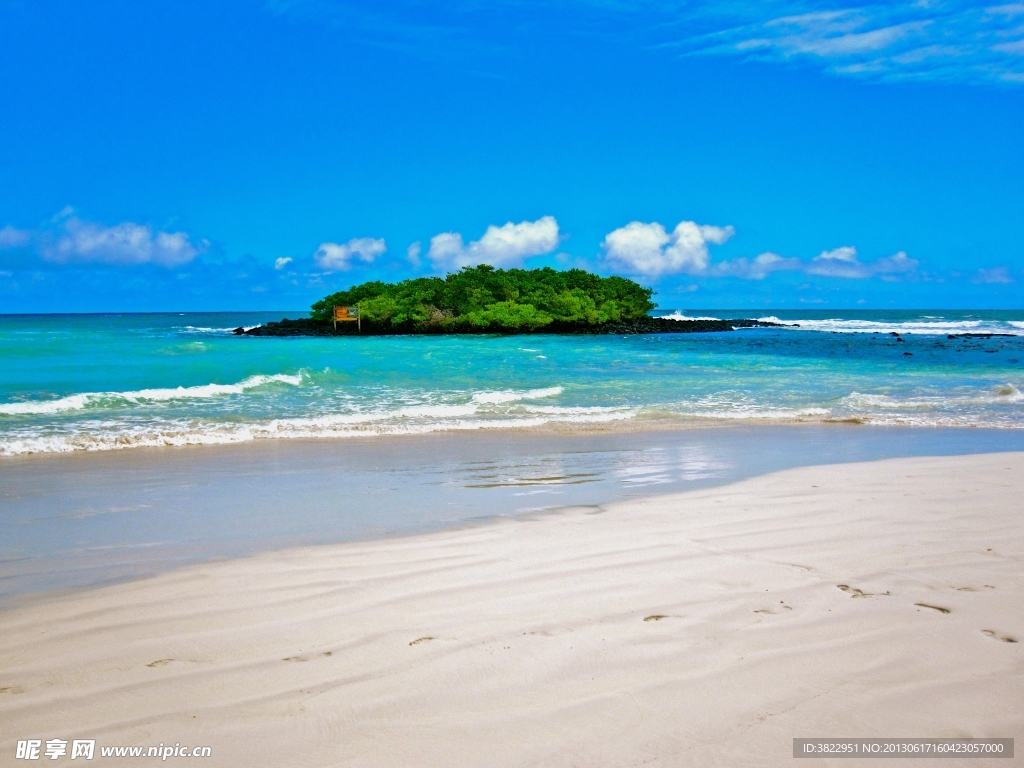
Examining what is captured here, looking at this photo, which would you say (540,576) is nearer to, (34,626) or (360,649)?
(360,649)

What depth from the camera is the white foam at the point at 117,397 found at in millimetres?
13983

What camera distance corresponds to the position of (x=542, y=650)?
11.2 feet

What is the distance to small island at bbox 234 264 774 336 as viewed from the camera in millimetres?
53906

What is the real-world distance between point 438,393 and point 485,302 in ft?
125

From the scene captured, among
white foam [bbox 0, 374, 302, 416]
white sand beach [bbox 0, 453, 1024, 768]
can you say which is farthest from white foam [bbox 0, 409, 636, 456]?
white sand beach [bbox 0, 453, 1024, 768]

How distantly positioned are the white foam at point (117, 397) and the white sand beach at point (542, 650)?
38.1 feet

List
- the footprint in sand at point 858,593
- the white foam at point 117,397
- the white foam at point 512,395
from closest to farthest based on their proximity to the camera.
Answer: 1. the footprint in sand at point 858,593
2. the white foam at point 117,397
3. the white foam at point 512,395

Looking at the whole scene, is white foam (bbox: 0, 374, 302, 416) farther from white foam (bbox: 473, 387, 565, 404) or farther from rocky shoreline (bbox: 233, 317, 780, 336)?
rocky shoreline (bbox: 233, 317, 780, 336)

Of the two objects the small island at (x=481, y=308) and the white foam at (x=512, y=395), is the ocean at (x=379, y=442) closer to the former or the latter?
the white foam at (x=512, y=395)

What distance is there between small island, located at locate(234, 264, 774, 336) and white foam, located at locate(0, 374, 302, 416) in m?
34.9

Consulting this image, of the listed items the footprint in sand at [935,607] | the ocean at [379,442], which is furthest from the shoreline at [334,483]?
the footprint in sand at [935,607]

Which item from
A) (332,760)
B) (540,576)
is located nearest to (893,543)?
(540,576)

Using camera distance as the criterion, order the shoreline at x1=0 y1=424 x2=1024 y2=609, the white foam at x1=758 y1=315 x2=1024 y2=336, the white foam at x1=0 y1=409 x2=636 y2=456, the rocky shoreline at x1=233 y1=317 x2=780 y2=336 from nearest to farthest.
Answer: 1. the shoreline at x1=0 y1=424 x2=1024 y2=609
2. the white foam at x1=0 y1=409 x2=636 y2=456
3. the rocky shoreline at x1=233 y1=317 x2=780 y2=336
4. the white foam at x1=758 y1=315 x2=1024 y2=336

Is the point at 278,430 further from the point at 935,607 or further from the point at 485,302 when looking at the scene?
the point at 485,302
